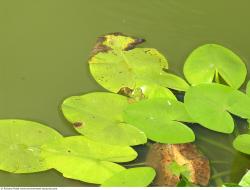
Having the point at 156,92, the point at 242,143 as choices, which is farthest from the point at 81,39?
the point at 242,143

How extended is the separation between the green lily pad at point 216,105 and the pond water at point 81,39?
0.17 feet

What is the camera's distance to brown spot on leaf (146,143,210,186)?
116cm

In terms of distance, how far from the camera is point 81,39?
1.47 metres

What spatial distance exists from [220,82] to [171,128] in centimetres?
22

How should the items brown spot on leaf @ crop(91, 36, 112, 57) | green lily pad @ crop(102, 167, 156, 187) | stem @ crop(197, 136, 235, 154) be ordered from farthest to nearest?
brown spot on leaf @ crop(91, 36, 112, 57) < stem @ crop(197, 136, 235, 154) < green lily pad @ crop(102, 167, 156, 187)

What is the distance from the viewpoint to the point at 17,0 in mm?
1544

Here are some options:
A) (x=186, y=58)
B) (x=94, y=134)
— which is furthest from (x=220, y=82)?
(x=94, y=134)

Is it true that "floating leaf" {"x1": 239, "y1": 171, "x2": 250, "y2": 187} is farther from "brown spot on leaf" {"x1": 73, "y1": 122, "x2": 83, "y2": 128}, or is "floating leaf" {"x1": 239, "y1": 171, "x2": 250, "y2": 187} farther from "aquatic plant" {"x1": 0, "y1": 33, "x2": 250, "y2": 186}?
"brown spot on leaf" {"x1": 73, "y1": 122, "x2": 83, "y2": 128}

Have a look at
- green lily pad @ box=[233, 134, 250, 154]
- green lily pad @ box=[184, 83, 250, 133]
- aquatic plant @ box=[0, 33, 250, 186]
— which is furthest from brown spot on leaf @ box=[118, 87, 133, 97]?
green lily pad @ box=[233, 134, 250, 154]

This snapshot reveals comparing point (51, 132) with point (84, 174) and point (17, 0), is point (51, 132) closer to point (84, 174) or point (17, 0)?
point (84, 174)

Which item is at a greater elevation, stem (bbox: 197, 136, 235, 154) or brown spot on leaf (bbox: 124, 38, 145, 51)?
brown spot on leaf (bbox: 124, 38, 145, 51)

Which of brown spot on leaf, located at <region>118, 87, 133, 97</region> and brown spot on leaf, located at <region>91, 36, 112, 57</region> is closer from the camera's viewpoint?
brown spot on leaf, located at <region>118, 87, 133, 97</region>

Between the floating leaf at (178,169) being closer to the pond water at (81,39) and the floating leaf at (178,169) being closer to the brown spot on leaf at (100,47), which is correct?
the pond water at (81,39)

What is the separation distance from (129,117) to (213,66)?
0.28 m
